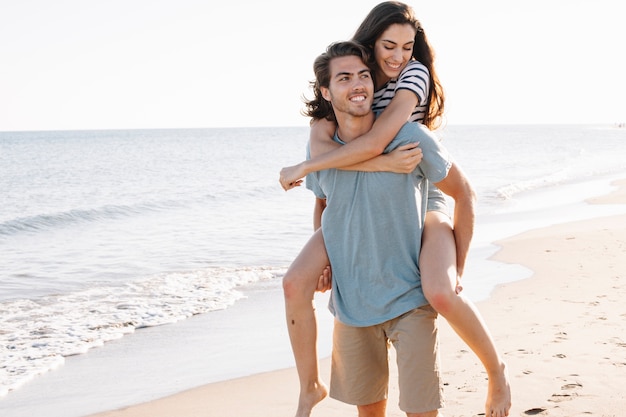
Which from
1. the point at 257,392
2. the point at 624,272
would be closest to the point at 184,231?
the point at 624,272

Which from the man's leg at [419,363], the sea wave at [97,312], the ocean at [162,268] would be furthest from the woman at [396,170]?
the sea wave at [97,312]

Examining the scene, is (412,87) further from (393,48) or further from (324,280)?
(324,280)

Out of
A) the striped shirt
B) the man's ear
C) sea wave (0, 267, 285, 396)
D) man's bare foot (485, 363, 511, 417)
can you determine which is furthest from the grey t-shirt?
sea wave (0, 267, 285, 396)

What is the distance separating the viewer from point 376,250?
3672 millimetres

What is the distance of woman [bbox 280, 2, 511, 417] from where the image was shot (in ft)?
11.8

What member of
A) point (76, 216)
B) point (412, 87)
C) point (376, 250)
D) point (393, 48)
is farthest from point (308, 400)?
point (76, 216)

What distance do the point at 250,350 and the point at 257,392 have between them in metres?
1.04

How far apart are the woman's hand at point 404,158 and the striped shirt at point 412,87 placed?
420mm

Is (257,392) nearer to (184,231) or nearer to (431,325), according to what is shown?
→ (431,325)

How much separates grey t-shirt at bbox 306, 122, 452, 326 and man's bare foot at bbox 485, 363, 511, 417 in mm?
530

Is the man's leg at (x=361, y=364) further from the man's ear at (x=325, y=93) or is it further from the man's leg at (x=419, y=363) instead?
the man's ear at (x=325, y=93)

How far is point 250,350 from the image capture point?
20.9 ft

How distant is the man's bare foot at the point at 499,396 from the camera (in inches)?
145

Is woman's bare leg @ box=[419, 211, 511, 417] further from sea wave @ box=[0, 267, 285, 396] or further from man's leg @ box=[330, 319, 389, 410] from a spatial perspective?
sea wave @ box=[0, 267, 285, 396]
